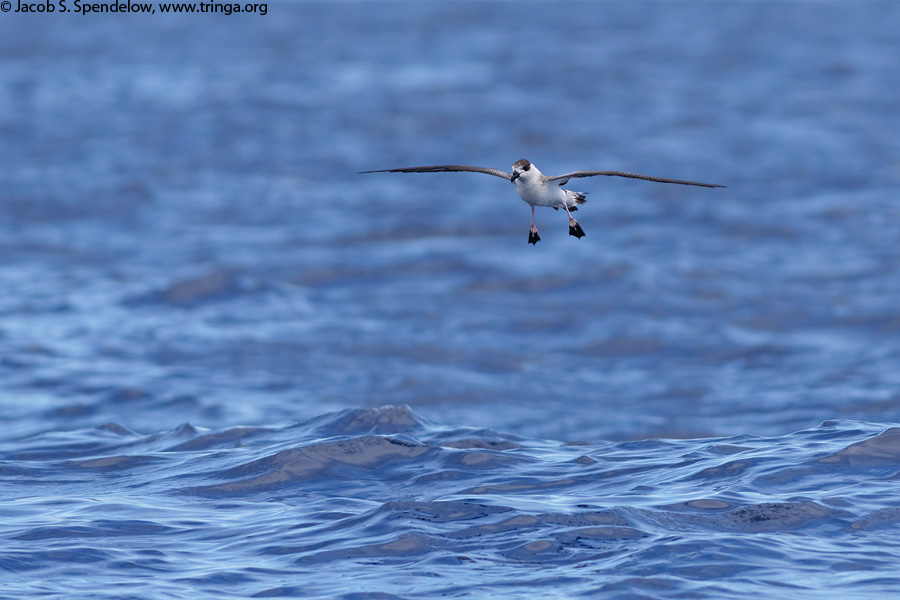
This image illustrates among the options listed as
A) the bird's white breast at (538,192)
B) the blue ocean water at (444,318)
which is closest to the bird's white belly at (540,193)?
the bird's white breast at (538,192)

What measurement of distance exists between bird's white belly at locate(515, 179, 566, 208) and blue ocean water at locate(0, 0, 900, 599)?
9.28ft

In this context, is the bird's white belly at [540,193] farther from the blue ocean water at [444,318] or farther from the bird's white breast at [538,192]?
the blue ocean water at [444,318]

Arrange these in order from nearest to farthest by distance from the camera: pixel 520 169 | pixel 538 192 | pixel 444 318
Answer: pixel 520 169 < pixel 538 192 < pixel 444 318

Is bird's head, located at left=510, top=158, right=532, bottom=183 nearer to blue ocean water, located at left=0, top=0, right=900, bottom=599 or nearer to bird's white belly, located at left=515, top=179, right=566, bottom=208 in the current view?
bird's white belly, located at left=515, top=179, right=566, bottom=208

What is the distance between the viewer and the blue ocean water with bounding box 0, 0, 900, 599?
10219mm

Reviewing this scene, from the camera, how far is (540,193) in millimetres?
11281

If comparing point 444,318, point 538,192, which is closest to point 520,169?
point 538,192

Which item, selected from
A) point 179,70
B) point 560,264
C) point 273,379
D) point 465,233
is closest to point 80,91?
point 179,70

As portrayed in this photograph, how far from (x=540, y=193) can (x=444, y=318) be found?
14930 mm

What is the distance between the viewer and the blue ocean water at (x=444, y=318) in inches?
402

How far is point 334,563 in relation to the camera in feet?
32.6

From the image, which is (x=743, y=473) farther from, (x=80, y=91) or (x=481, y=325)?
(x=80, y=91)

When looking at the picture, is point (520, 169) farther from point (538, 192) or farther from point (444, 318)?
point (444, 318)

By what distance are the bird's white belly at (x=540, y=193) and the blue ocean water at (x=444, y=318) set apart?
2829 mm
